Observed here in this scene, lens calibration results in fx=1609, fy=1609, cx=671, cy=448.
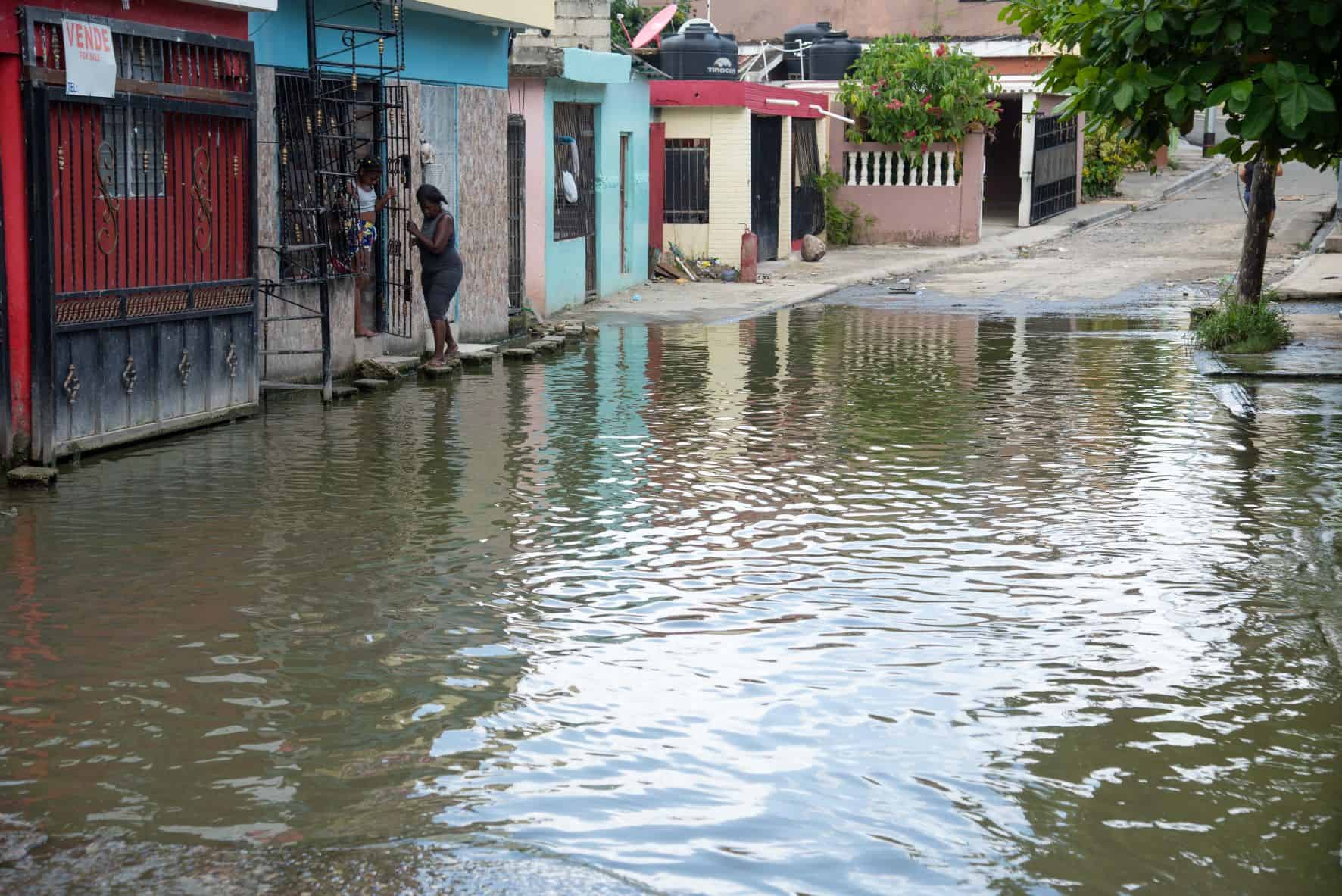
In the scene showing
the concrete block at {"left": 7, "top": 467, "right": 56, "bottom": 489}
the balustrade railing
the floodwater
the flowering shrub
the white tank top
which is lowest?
the floodwater

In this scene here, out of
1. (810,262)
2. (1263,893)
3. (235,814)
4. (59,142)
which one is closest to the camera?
(1263,893)

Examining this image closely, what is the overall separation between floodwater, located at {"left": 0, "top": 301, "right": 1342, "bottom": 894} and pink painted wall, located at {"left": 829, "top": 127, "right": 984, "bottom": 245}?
64.0ft

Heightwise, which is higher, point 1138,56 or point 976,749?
point 1138,56

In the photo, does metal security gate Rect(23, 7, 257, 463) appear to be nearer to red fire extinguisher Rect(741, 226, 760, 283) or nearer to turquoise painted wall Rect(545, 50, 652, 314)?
turquoise painted wall Rect(545, 50, 652, 314)

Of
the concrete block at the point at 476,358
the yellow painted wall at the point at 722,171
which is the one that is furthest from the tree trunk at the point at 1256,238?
the yellow painted wall at the point at 722,171

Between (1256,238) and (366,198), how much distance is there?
8.95m

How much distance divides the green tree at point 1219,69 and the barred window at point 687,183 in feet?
56.7

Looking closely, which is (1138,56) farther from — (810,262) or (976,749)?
(810,262)

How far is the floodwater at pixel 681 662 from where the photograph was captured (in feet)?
14.6

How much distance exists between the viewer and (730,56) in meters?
26.0

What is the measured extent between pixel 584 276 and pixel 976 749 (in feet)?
53.1

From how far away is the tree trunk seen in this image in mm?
16219

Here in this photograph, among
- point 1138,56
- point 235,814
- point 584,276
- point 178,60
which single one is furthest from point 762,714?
point 584,276

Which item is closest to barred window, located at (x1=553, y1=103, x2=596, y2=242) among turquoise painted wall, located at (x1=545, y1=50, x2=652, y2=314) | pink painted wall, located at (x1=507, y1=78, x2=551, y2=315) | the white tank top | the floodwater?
turquoise painted wall, located at (x1=545, y1=50, x2=652, y2=314)
